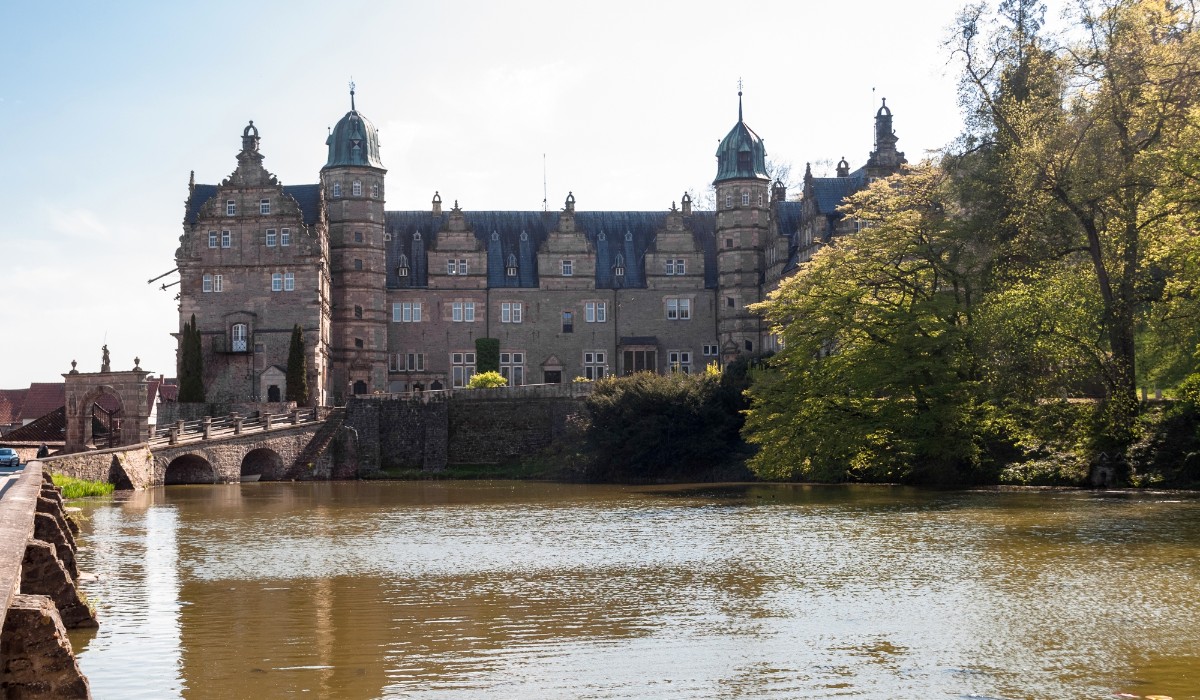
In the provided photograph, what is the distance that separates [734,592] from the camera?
648 inches

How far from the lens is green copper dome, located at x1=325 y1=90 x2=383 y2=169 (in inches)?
2552

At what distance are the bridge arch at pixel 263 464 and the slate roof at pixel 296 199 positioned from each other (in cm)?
1346

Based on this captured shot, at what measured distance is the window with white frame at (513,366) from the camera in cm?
6750

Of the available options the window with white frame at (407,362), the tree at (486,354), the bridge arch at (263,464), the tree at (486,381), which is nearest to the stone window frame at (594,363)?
the tree at (486,354)

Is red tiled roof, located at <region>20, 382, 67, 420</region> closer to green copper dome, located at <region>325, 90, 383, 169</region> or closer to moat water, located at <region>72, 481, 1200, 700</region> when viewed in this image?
green copper dome, located at <region>325, 90, 383, 169</region>

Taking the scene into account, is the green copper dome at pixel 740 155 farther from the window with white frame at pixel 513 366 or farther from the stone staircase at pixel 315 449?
the stone staircase at pixel 315 449

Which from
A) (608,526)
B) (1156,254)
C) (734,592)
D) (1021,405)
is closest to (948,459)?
(1021,405)

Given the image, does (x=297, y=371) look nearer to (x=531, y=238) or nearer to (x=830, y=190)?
(x=531, y=238)

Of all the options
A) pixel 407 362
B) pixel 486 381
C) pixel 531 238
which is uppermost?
pixel 531 238

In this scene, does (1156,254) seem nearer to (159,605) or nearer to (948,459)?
(948,459)

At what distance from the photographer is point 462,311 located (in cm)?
6769

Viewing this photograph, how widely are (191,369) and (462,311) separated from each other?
14.2 metres

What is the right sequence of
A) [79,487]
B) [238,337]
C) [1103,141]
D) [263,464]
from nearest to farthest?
1. [1103,141]
2. [79,487]
3. [263,464]
4. [238,337]

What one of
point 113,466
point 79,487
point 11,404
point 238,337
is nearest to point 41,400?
point 11,404
